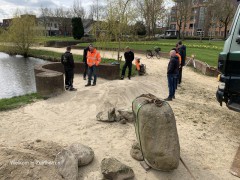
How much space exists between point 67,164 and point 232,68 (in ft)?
12.8

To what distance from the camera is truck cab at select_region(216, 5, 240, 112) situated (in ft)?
16.3

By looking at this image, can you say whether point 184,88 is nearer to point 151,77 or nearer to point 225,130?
point 151,77

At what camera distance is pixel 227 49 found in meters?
5.11

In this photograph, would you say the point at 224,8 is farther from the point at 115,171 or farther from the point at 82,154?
the point at 115,171

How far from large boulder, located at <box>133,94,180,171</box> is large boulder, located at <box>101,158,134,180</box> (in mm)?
482

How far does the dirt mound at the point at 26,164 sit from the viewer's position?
3.24 m

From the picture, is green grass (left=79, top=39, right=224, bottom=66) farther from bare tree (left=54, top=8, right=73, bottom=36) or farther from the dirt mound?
bare tree (left=54, top=8, right=73, bottom=36)

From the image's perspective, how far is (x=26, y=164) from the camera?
3.42 metres

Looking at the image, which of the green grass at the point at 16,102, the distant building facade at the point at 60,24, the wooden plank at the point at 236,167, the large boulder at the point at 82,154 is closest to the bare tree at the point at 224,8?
the distant building facade at the point at 60,24

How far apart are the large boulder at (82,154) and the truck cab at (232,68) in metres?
3.22

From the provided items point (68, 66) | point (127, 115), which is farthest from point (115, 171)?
point (68, 66)

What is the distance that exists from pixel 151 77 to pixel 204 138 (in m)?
7.74

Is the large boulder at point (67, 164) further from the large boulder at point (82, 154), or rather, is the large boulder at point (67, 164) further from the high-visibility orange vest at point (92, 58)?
the high-visibility orange vest at point (92, 58)

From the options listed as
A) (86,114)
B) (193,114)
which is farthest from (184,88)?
(86,114)
